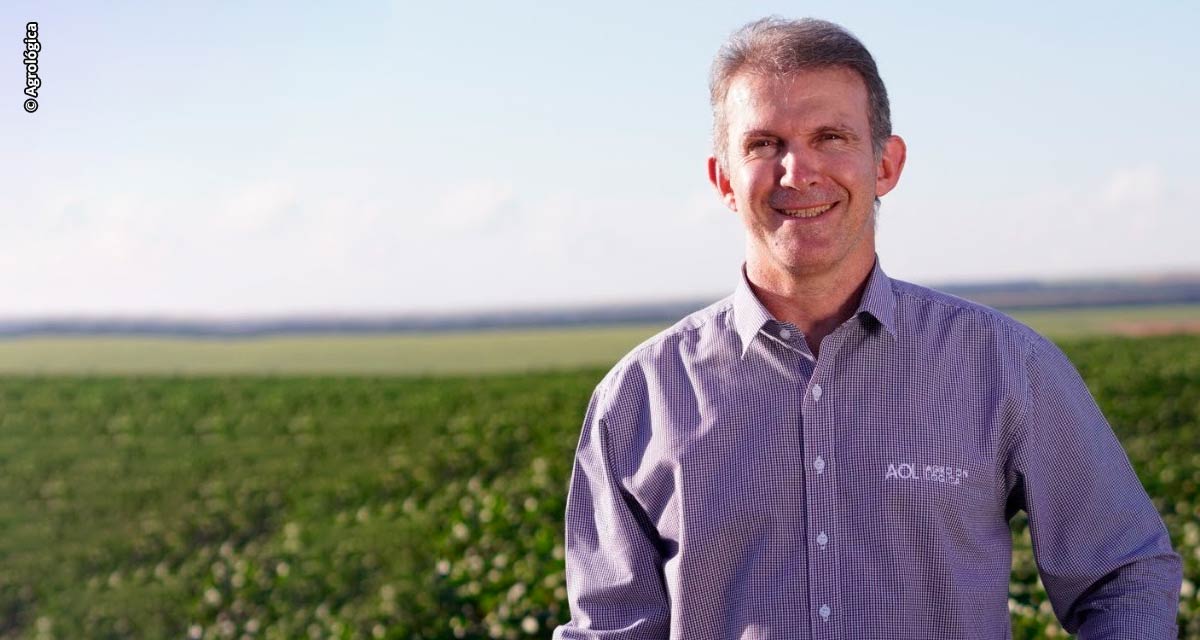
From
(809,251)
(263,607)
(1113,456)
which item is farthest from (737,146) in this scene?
(263,607)

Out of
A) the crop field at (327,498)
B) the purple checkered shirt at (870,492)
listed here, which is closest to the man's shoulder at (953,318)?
the purple checkered shirt at (870,492)

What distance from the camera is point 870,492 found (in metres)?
2.38

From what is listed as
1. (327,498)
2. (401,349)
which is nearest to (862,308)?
(327,498)

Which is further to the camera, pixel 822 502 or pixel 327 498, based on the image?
pixel 327 498

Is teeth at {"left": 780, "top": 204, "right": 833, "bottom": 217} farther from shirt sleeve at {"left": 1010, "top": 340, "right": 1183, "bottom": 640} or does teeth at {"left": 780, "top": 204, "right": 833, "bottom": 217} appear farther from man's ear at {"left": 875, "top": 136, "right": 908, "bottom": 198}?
shirt sleeve at {"left": 1010, "top": 340, "right": 1183, "bottom": 640}

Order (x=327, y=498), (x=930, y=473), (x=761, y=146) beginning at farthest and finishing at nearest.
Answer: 1. (x=327, y=498)
2. (x=761, y=146)
3. (x=930, y=473)

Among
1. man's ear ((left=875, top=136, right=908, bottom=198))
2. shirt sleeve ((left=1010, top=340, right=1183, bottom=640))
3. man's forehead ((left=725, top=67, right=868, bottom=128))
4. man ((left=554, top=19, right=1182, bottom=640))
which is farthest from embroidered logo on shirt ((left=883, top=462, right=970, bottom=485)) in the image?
man's forehead ((left=725, top=67, right=868, bottom=128))

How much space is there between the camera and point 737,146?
2479 mm

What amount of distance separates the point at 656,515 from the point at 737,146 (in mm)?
721

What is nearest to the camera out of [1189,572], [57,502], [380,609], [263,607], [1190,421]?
[1189,572]

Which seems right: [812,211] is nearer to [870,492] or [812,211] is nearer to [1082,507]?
[870,492]

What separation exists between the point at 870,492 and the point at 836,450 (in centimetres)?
10

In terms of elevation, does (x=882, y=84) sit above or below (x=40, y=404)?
above

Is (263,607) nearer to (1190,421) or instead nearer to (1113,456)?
(1113,456)
